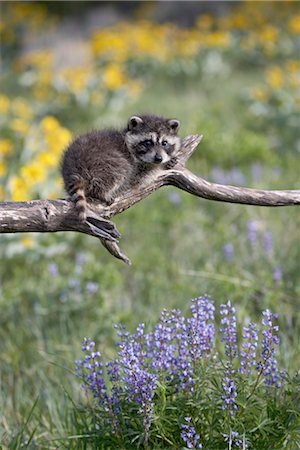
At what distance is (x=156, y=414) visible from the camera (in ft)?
9.28

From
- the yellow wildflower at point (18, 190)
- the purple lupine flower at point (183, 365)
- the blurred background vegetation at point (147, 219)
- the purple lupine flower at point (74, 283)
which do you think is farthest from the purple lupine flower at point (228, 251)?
the purple lupine flower at point (183, 365)

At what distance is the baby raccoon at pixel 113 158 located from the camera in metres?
3.39

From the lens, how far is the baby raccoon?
3.39m

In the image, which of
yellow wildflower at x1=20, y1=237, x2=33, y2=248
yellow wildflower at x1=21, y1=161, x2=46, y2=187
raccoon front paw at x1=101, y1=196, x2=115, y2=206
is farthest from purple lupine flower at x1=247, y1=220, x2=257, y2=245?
raccoon front paw at x1=101, y1=196, x2=115, y2=206

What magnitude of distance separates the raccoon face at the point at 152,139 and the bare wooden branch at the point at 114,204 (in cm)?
15

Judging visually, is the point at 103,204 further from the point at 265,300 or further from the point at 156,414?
the point at 265,300

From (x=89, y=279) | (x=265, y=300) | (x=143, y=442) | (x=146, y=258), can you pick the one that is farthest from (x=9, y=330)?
(x=143, y=442)

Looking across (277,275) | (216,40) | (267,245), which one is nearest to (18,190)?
(267,245)

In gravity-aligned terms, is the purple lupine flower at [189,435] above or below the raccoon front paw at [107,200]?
below

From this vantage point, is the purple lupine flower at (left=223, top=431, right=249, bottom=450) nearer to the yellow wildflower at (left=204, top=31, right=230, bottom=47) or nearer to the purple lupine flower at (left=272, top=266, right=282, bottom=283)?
the purple lupine flower at (left=272, top=266, right=282, bottom=283)

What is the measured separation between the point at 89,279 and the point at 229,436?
2654 millimetres

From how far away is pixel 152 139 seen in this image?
388cm

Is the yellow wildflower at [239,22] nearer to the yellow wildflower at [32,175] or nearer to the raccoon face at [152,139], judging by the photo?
the yellow wildflower at [32,175]

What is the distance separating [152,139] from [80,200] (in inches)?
38.9
